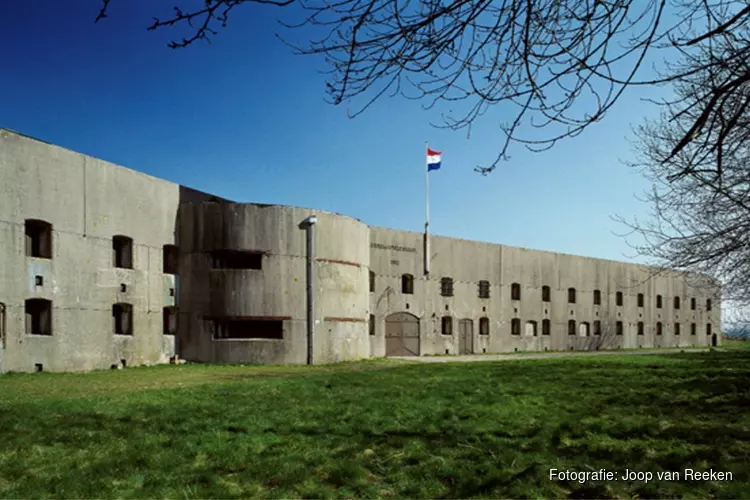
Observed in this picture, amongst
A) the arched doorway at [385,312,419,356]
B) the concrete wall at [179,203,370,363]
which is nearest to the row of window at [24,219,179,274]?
the concrete wall at [179,203,370,363]

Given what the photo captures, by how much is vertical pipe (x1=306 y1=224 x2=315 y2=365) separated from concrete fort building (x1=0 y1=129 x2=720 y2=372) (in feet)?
0.52

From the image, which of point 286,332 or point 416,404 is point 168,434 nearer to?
point 416,404

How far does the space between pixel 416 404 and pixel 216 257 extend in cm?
1622

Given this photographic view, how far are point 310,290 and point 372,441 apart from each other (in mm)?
18322

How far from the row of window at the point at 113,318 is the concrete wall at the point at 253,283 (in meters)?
0.59

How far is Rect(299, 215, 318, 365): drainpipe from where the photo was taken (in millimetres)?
25922

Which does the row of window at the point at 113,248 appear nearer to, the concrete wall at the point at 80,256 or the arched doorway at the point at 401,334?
the concrete wall at the point at 80,256

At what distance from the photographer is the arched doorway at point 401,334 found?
33375mm

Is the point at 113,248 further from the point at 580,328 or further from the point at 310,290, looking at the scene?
the point at 580,328

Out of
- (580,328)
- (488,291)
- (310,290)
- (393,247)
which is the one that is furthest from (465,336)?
(310,290)

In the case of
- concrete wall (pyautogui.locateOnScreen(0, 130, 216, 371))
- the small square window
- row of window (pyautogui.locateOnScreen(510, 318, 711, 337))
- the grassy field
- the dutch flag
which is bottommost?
row of window (pyautogui.locateOnScreen(510, 318, 711, 337))

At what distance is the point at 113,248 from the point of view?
2267 centimetres

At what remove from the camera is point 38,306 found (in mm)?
19922

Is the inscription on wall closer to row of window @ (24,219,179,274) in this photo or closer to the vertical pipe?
the vertical pipe
